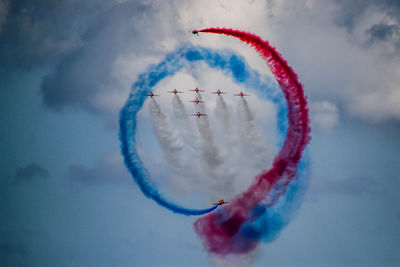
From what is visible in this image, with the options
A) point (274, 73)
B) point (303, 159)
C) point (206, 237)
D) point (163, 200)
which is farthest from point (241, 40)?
point (206, 237)

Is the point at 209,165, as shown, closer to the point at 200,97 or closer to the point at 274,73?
the point at 200,97

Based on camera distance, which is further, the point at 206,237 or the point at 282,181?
the point at 206,237

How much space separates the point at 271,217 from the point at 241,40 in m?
28.6

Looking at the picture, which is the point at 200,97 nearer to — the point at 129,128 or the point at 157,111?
the point at 157,111

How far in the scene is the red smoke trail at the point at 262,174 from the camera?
251 ft

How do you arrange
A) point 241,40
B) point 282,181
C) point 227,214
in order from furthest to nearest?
1. point 227,214
2. point 282,181
3. point 241,40

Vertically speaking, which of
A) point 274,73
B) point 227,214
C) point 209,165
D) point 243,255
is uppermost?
point 274,73

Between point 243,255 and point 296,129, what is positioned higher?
point 296,129

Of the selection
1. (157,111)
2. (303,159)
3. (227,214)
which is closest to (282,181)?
(303,159)

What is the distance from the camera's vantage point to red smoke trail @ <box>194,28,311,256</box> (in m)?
76.4

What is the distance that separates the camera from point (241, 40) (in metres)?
76.0

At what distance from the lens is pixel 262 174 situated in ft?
269

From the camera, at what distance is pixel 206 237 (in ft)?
290

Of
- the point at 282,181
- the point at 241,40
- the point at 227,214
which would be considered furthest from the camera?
the point at 227,214
